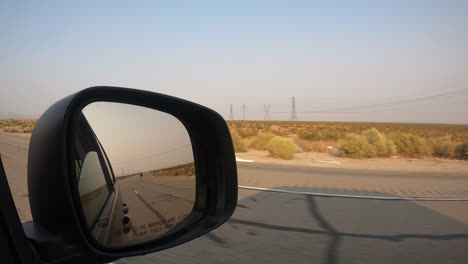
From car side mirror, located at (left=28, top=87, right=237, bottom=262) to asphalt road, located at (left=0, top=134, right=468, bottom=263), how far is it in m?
1.85

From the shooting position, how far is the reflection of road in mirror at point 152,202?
5.61ft

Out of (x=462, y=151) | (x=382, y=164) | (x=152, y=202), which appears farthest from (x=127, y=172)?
(x=462, y=151)

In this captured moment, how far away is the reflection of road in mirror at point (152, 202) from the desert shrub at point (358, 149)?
20681mm

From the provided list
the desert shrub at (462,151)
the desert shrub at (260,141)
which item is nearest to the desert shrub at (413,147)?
the desert shrub at (462,151)

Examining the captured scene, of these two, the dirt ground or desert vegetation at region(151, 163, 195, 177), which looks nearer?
desert vegetation at region(151, 163, 195, 177)

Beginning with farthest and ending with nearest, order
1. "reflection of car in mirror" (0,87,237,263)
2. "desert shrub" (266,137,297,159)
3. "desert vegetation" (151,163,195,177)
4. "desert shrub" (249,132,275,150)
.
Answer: "desert shrub" (249,132,275,150) → "desert shrub" (266,137,297,159) → "desert vegetation" (151,163,195,177) → "reflection of car in mirror" (0,87,237,263)

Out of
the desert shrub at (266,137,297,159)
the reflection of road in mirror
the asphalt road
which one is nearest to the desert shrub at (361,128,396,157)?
the desert shrub at (266,137,297,159)

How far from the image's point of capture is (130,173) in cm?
184

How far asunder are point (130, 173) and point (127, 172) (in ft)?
0.08

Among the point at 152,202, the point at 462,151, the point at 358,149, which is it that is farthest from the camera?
the point at 462,151

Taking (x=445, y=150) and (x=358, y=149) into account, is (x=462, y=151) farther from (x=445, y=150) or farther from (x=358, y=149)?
(x=358, y=149)

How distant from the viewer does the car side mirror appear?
1.21 m

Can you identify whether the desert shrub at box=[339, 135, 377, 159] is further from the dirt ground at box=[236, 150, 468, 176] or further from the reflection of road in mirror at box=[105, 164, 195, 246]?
the reflection of road in mirror at box=[105, 164, 195, 246]

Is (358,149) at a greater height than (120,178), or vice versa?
(120,178)
